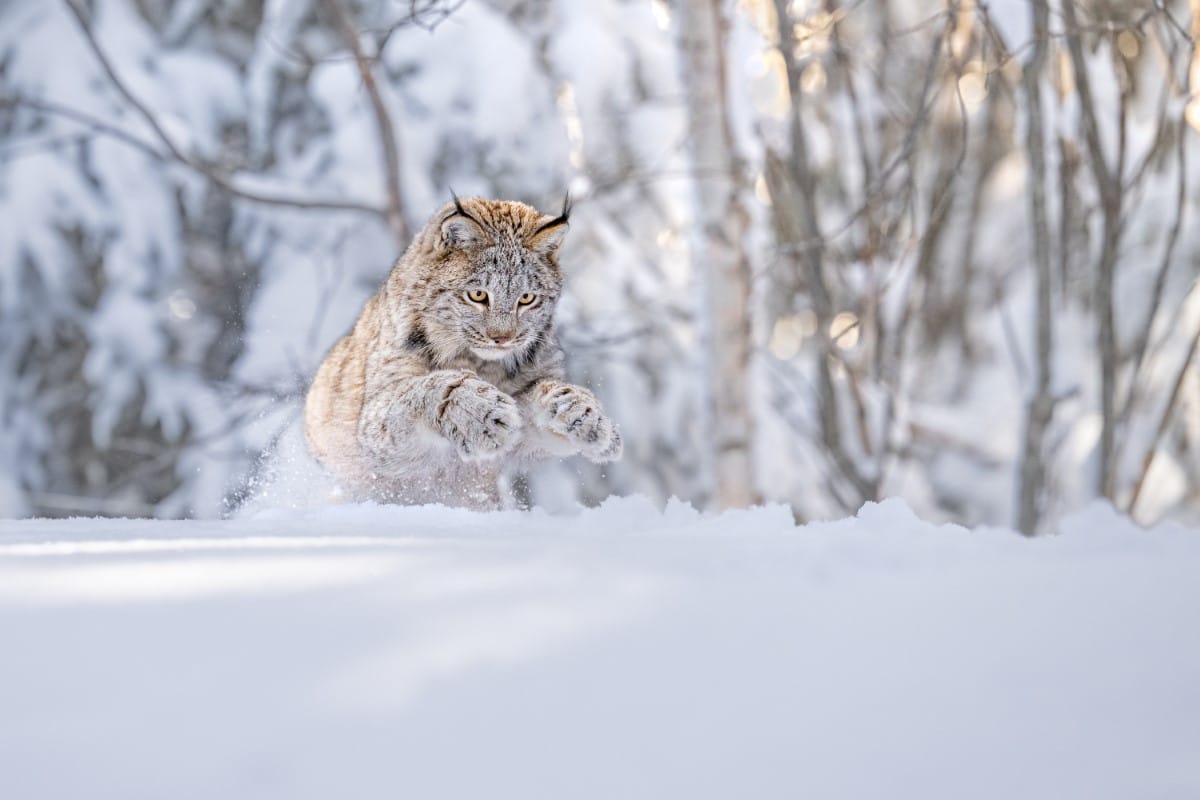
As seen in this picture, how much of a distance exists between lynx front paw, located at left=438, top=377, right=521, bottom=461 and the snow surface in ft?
4.30

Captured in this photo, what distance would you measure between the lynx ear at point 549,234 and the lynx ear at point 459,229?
0.16m

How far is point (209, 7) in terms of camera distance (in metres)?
10.2

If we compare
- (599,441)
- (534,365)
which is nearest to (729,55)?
(534,365)

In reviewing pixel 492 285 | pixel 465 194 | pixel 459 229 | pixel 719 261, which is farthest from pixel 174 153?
pixel 492 285

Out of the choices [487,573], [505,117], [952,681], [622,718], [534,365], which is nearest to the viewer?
[622,718]

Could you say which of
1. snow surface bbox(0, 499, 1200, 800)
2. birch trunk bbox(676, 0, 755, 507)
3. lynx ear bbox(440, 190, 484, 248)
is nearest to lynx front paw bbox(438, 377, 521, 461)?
lynx ear bbox(440, 190, 484, 248)

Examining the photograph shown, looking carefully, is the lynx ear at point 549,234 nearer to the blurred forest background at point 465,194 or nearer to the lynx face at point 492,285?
the lynx face at point 492,285

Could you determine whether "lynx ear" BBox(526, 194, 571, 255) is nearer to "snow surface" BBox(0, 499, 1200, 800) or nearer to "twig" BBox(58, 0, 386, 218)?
"snow surface" BBox(0, 499, 1200, 800)

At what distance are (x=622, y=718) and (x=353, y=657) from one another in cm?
32

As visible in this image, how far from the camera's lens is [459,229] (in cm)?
367

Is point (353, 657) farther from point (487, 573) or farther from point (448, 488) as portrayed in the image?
point (448, 488)

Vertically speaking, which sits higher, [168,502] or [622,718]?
[622,718]

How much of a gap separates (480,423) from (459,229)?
2.41ft

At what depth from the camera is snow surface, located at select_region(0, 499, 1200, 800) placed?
52.2 inches
